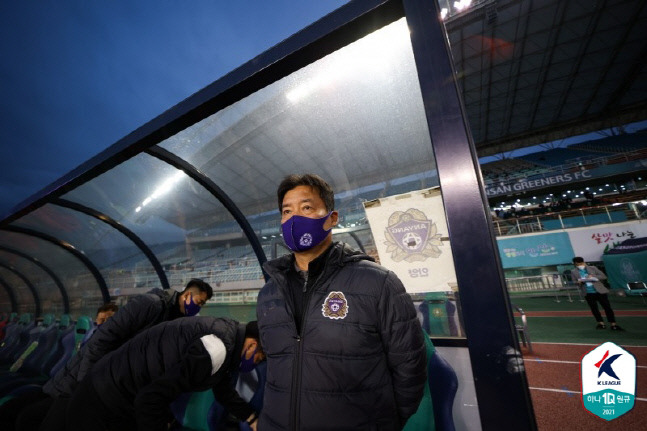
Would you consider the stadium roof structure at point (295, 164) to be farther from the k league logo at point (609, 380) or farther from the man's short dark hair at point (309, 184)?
the k league logo at point (609, 380)

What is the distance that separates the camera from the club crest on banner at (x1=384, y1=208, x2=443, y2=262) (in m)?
2.16

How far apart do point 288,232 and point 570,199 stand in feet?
93.9

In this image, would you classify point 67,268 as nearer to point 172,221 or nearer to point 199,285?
point 172,221

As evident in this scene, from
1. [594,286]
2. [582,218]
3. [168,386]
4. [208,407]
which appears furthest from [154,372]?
[582,218]

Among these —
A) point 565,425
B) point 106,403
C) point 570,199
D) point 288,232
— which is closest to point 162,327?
point 106,403

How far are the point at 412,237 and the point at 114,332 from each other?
111 inches

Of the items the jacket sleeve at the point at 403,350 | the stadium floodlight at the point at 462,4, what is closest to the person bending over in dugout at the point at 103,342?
the jacket sleeve at the point at 403,350

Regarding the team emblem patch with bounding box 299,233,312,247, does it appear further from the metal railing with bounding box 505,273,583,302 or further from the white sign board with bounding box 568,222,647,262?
the white sign board with bounding box 568,222,647,262

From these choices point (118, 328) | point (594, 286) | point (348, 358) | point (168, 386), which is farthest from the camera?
point (594, 286)

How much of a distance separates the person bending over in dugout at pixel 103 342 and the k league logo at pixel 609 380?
14.7 feet

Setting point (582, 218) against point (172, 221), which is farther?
point (582, 218)

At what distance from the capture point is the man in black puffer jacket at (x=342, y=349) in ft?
4.04

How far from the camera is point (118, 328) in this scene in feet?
7.99

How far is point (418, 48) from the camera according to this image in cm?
132
